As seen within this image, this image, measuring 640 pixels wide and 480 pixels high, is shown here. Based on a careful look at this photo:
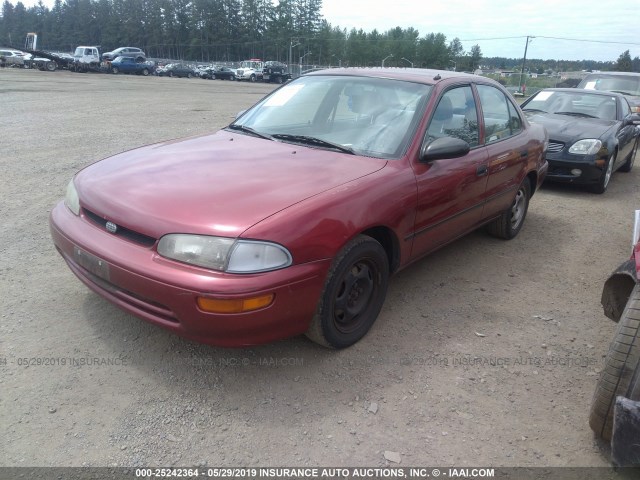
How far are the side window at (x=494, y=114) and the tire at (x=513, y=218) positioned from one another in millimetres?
686

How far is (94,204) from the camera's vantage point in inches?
111

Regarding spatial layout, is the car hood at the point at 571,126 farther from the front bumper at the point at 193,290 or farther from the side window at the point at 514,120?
the front bumper at the point at 193,290

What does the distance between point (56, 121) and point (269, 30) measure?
10507 centimetres

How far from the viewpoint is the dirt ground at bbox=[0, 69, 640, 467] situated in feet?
7.50

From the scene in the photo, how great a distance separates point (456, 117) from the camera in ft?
12.5

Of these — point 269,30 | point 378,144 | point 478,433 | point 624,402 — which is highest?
point 269,30

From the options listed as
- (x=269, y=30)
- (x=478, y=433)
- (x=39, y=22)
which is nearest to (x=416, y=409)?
(x=478, y=433)

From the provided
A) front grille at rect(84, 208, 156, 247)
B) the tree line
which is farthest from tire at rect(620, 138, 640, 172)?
the tree line

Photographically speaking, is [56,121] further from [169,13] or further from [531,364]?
[169,13]

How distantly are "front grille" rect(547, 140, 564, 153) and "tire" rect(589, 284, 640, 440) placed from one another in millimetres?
5370

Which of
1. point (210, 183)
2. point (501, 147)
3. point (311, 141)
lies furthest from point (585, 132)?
point (210, 183)

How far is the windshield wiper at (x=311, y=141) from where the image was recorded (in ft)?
10.8

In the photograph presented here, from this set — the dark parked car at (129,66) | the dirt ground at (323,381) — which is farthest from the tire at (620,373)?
the dark parked car at (129,66)

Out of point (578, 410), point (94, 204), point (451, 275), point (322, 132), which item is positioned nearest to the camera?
point (578, 410)
